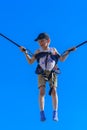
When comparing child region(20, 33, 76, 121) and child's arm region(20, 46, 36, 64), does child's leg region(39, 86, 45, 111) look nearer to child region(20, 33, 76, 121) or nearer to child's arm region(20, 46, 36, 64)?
child region(20, 33, 76, 121)

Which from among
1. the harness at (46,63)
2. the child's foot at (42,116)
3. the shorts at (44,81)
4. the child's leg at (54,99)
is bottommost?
the child's foot at (42,116)

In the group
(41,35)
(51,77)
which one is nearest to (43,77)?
(51,77)

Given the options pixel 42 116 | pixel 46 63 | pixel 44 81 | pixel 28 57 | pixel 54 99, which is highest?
pixel 28 57

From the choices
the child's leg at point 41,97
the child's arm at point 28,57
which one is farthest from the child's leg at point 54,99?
the child's arm at point 28,57

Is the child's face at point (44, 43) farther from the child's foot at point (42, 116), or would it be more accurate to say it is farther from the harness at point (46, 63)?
the child's foot at point (42, 116)

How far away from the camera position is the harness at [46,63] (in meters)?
19.1

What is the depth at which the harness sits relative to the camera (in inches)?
752

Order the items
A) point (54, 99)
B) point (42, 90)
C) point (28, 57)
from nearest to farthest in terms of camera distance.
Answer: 1. point (54, 99)
2. point (42, 90)
3. point (28, 57)

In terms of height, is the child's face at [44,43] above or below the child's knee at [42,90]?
above

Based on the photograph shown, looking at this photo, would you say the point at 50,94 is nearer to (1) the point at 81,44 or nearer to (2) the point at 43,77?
(2) the point at 43,77

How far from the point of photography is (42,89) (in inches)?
750

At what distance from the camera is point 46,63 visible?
752 inches

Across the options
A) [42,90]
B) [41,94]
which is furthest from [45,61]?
[41,94]

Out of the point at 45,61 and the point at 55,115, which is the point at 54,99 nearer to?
the point at 55,115
